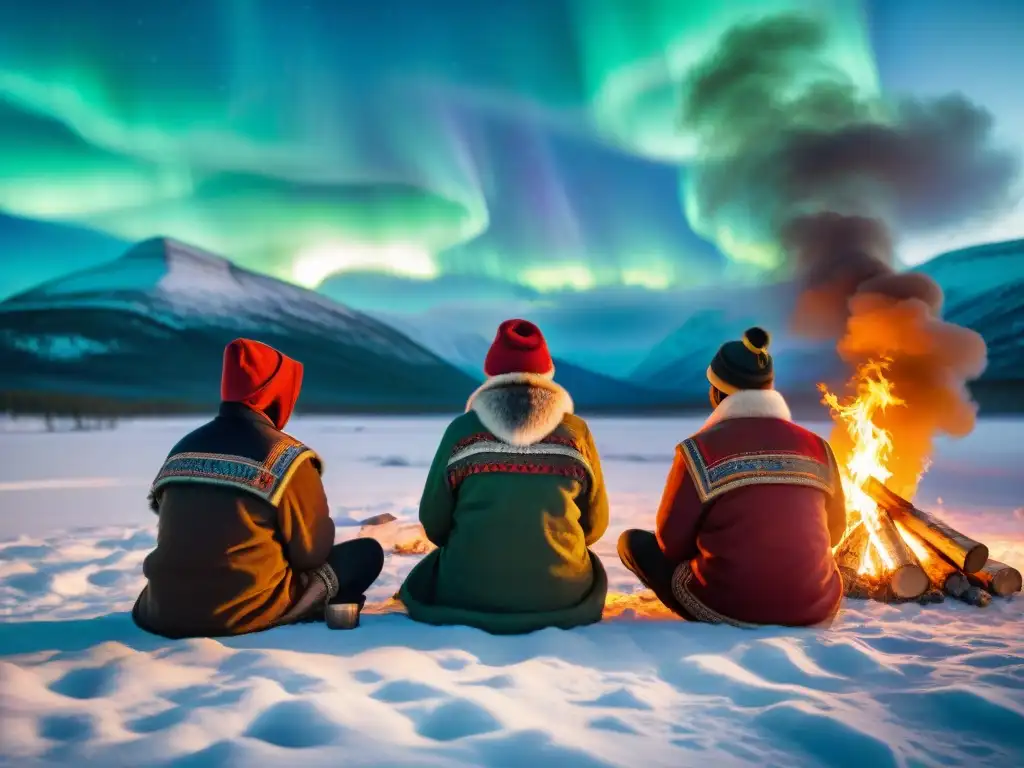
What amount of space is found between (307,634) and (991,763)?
2514mm

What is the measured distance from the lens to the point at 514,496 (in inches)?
124

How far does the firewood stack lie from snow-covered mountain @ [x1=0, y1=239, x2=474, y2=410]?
91.6m

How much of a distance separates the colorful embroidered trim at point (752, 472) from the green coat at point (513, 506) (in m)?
0.44

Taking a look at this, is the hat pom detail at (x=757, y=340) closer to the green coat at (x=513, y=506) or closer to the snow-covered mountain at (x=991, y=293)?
the green coat at (x=513, y=506)

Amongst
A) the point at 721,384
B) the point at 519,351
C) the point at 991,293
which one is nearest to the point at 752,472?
the point at 721,384

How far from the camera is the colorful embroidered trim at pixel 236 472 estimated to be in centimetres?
296

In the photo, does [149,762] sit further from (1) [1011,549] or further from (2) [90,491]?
(2) [90,491]

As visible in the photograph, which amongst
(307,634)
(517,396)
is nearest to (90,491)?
(307,634)

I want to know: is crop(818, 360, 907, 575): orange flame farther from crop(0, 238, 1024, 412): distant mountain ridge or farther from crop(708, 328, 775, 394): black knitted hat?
crop(0, 238, 1024, 412): distant mountain ridge

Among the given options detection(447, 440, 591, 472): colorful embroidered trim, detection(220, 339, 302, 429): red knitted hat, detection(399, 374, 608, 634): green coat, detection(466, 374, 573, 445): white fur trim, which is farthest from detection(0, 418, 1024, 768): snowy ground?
detection(220, 339, 302, 429): red knitted hat

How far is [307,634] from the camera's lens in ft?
10.6

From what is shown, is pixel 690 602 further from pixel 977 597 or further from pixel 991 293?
pixel 991 293

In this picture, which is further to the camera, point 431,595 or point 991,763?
point 431,595

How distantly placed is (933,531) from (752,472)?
1.89 m
